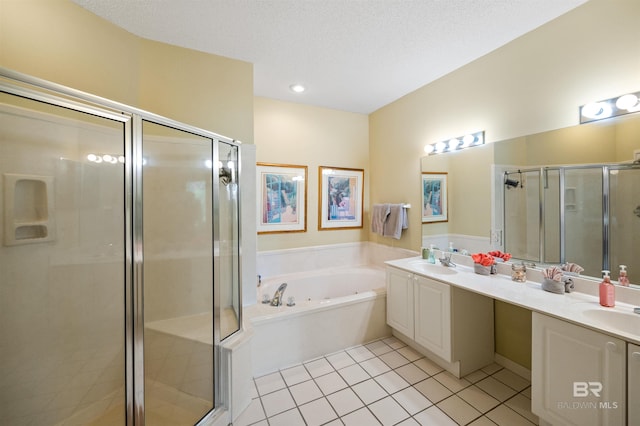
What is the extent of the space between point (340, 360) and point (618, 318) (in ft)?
5.94

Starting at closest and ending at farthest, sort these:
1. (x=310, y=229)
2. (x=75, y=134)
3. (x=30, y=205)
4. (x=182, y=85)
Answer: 1. (x=30, y=205)
2. (x=75, y=134)
3. (x=182, y=85)
4. (x=310, y=229)

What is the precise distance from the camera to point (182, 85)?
205cm

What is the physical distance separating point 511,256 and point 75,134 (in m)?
3.19

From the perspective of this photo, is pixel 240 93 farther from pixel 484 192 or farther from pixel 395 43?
pixel 484 192

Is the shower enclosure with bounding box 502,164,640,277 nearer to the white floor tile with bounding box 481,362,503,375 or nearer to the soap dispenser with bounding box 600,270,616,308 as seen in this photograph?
the soap dispenser with bounding box 600,270,616,308

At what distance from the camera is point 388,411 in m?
1.60

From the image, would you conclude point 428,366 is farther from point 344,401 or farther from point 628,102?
point 628,102

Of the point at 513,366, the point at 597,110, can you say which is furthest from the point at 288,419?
the point at 597,110

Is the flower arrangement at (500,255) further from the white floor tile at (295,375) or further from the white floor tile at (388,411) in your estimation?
the white floor tile at (295,375)

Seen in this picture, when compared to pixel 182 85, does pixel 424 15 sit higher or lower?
higher

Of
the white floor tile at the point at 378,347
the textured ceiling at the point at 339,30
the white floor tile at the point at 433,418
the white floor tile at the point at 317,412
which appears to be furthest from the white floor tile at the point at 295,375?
the textured ceiling at the point at 339,30

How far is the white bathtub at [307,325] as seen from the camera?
1.99 m

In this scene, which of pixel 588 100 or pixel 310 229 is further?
pixel 310 229

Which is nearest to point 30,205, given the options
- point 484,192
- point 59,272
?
point 59,272
